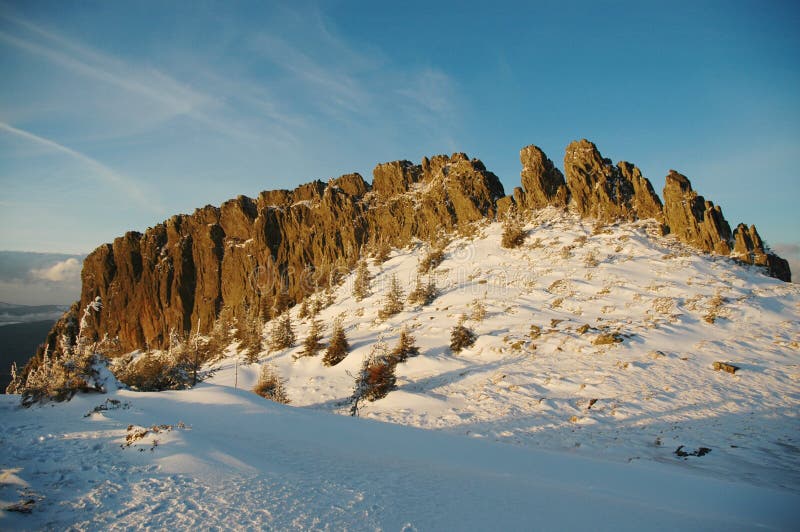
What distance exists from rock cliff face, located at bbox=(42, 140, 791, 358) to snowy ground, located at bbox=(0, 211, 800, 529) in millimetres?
18126

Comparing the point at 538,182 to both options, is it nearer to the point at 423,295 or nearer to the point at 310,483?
the point at 423,295

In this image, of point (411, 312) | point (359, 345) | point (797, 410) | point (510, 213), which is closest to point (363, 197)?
point (510, 213)

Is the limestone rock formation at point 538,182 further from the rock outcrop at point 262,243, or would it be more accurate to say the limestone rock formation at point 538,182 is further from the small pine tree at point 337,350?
the small pine tree at point 337,350

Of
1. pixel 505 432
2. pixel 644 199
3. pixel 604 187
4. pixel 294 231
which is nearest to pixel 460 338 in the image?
pixel 505 432

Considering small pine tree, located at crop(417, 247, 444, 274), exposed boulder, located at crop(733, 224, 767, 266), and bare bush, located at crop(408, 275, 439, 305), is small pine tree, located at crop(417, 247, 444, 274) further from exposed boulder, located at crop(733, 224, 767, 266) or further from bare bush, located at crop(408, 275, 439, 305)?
exposed boulder, located at crop(733, 224, 767, 266)

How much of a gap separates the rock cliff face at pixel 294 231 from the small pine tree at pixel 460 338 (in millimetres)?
22054

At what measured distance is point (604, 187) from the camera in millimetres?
35344

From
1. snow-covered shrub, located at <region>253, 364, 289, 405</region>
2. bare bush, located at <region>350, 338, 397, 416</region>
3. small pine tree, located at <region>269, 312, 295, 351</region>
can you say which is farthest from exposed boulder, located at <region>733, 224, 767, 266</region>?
small pine tree, located at <region>269, 312, 295, 351</region>

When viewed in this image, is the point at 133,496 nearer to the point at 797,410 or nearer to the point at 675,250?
the point at 797,410

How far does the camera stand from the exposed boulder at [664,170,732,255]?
26.8m

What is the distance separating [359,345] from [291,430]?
15995 mm

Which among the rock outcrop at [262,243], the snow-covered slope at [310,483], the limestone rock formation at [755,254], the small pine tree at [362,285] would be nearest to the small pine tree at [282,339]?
the small pine tree at [362,285]

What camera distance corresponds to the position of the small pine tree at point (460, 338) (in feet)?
64.9

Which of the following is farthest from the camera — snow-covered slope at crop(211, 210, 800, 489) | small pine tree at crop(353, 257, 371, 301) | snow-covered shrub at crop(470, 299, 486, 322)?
small pine tree at crop(353, 257, 371, 301)
